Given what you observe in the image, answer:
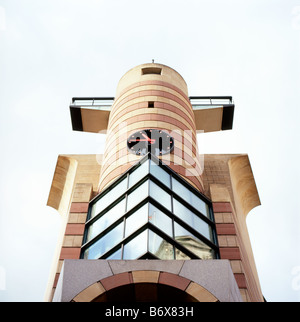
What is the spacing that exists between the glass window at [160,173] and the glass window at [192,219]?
0.90 m

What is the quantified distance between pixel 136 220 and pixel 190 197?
3.24m

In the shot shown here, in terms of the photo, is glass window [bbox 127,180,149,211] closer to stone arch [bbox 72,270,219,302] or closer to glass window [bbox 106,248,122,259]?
glass window [bbox 106,248,122,259]

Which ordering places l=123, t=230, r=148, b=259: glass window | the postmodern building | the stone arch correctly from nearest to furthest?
the stone arch, the postmodern building, l=123, t=230, r=148, b=259: glass window

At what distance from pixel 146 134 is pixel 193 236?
21.6 feet

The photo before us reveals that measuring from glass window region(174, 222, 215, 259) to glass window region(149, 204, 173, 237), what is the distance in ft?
0.95

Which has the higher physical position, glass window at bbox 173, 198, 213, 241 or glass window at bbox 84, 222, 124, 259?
glass window at bbox 173, 198, 213, 241

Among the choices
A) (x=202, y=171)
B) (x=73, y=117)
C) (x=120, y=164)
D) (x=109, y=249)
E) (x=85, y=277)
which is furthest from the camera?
(x=73, y=117)

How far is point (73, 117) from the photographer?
1138 inches

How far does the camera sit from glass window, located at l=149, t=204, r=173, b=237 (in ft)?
49.3

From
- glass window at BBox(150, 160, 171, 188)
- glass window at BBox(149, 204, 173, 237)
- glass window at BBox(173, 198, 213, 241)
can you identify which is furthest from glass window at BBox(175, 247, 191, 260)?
glass window at BBox(150, 160, 171, 188)
